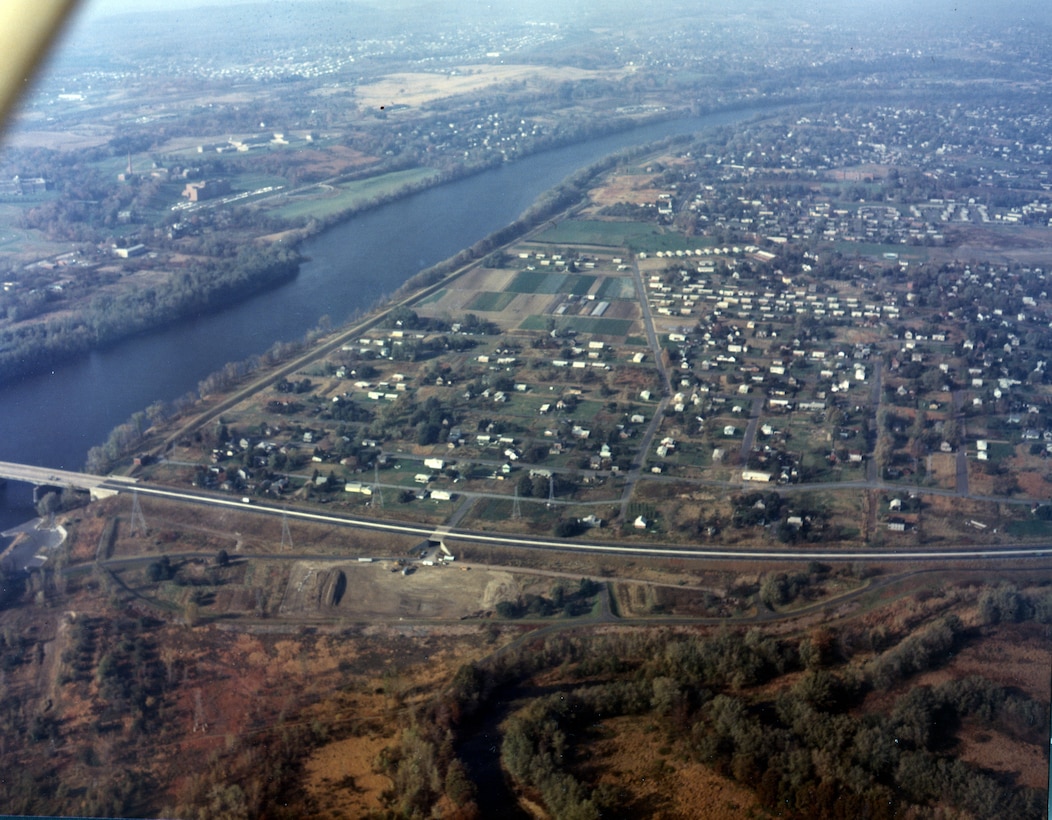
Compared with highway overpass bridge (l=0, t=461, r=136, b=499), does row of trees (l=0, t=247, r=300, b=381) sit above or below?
above

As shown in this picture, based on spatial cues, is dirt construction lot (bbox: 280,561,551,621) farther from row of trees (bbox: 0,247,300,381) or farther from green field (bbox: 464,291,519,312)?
row of trees (bbox: 0,247,300,381)

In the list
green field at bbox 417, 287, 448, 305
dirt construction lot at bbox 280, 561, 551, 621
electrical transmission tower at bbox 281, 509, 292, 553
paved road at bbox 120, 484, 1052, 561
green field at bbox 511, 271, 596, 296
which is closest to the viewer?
dirt construction lot at bbox 280, 561, 551, 621

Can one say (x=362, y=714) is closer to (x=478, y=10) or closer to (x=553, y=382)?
(x=553, y=382)

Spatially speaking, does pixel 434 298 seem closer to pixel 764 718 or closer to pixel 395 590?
pixel 395 590

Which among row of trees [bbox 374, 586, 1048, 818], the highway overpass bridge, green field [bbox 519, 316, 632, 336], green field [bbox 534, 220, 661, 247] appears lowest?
row of trees [bbox 374, 586, 1048, 818]

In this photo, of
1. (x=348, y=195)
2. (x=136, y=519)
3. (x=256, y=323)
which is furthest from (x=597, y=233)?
(x=136, y=519)

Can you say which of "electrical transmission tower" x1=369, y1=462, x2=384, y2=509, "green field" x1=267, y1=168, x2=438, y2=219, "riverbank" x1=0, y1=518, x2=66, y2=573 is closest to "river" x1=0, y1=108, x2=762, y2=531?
"riverbank" x1=0, y1=518, x2=66, y2=573
